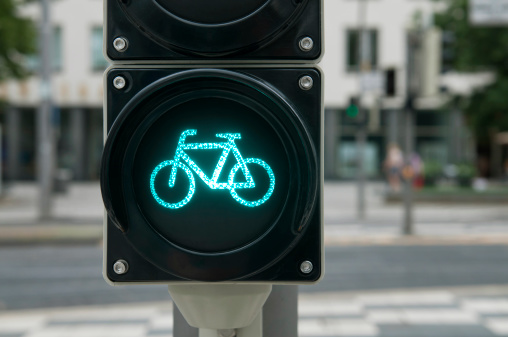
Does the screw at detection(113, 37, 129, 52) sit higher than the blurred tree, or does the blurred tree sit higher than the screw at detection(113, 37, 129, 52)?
the blurred tree

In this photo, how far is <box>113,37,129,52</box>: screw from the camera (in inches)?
49.0

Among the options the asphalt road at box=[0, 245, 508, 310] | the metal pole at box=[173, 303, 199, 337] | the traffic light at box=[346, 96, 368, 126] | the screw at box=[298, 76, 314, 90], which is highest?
the traffic light at box=[346, 96, 368, 126]

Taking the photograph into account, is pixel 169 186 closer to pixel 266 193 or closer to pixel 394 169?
pixel 266 193

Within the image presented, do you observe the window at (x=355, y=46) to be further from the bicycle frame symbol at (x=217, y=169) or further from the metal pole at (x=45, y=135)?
the bicycle frame symbol at (x=217, y=169)

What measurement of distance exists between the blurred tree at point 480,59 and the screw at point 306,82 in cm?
2476

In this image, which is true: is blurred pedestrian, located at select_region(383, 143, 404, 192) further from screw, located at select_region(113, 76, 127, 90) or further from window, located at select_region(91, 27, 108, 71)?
screw, located at select_region(113, 76, 127, 90)

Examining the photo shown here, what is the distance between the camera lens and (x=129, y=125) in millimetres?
1212

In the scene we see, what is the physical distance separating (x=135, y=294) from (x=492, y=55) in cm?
2049

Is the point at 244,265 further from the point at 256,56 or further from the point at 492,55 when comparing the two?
the point at 492,55

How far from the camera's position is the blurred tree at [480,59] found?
2497 cm

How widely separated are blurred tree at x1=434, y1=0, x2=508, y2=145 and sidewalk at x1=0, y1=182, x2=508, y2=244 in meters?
4.34

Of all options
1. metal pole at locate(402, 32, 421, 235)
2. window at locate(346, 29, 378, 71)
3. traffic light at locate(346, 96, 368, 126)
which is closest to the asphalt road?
metal pole at locate(402, 32, 421, 235)

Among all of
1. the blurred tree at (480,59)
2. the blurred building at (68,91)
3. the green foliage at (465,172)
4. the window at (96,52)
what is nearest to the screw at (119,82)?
the blurred tree at (480,59)

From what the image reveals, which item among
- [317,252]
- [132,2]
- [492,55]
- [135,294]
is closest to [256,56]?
[132,2]
